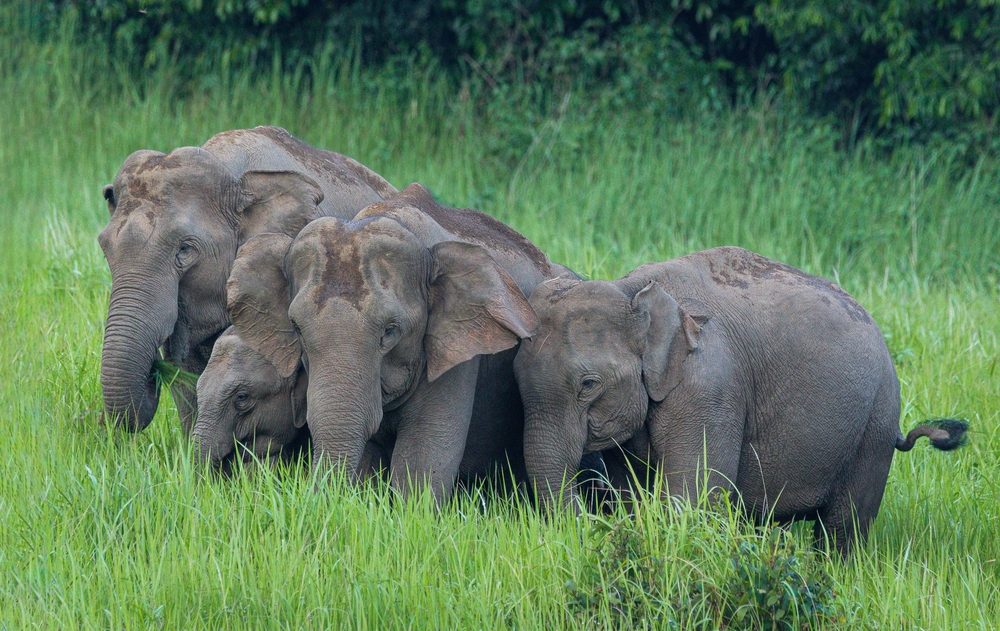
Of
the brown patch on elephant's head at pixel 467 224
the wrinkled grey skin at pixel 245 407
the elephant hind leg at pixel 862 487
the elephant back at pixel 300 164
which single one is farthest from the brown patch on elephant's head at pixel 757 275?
the elephant back at pixel 300 164

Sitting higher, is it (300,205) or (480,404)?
(300,205)

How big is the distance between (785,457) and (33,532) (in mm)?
2854

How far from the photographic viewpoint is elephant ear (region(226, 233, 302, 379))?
4.88 meters

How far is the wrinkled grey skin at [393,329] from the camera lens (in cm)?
445

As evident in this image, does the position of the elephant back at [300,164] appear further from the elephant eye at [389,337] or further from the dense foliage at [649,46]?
the dense foliage at [649,46]

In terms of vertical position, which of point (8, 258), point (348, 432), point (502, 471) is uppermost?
point (348, 432)

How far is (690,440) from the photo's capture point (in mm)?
4930

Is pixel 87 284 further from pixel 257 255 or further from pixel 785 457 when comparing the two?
pixel 785 457

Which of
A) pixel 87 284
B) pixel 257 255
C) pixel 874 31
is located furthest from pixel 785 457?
pixel 874 31

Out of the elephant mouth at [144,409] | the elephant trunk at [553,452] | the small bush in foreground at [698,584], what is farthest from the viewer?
the elephant mouth at [144,409]

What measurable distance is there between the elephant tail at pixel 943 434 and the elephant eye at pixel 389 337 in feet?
7.55

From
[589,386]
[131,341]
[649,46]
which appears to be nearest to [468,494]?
[589,386]

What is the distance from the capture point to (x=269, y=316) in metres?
4.88

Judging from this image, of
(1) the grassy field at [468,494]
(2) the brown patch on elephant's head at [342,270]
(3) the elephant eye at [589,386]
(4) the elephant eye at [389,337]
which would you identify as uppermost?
(2) the brown patch on elephant's head at [342,270]
